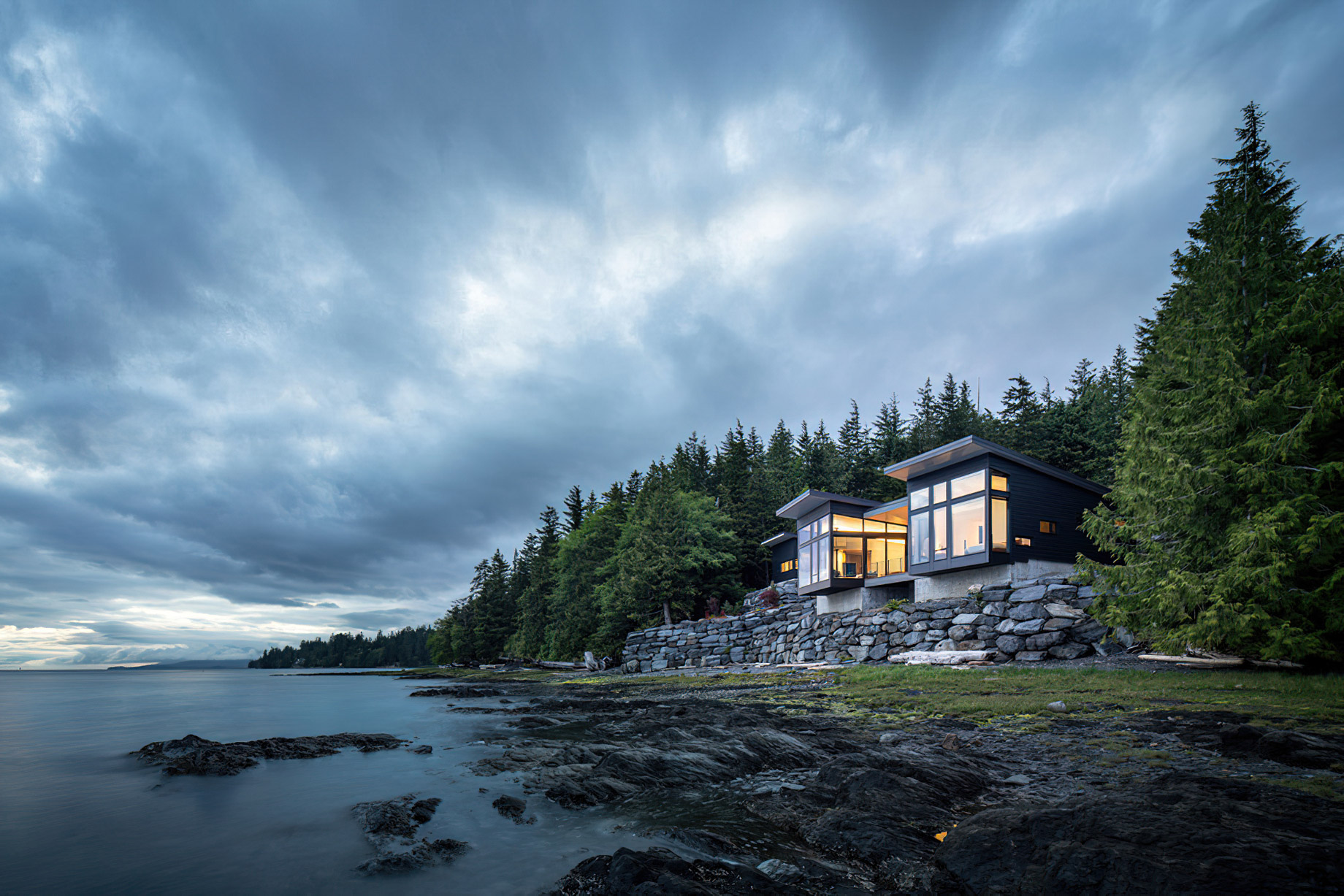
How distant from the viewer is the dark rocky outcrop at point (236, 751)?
25.1ft

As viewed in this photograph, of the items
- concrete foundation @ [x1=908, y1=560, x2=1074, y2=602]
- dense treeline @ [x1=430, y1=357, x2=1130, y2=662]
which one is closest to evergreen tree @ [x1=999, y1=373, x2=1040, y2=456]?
dense treeline @ [x1=430, y1=357, x2=1130, y2=662]

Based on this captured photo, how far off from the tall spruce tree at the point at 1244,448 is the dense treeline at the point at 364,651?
117 meters

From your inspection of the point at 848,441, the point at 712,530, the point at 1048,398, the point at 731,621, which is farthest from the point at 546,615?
the point at 1048,398

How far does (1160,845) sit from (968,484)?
19.7m

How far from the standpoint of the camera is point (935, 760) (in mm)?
5402

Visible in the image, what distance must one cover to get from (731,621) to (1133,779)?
27011 millimetres

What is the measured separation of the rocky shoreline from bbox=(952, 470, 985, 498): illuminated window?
Result: 1372 cm

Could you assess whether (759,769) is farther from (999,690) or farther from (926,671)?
(926,671)

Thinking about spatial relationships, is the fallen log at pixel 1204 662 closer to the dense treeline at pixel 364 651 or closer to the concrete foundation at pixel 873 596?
the concrete foundation at pixel 873 596

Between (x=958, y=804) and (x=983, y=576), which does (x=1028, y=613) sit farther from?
(x=958, y=804)

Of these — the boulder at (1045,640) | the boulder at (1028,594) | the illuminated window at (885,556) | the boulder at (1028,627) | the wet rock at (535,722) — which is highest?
the illuminated window at (885,556)

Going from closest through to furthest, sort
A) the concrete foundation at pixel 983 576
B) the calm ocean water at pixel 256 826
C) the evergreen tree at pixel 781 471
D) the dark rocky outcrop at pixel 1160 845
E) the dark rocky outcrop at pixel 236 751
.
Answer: the dark rocky outcrop at pixel 1160 845 < the calm ocean water at pixel 256 826 < the dark rocky outcrop at pixel 236 751 < the concrete foundation at pixel 983 576 < the evergreen tree at pixel 781 471

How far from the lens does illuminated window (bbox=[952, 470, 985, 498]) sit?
20078 mm

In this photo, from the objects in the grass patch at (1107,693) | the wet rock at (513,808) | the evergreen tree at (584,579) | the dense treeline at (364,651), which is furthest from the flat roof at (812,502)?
the dense treeline at (364,651)
